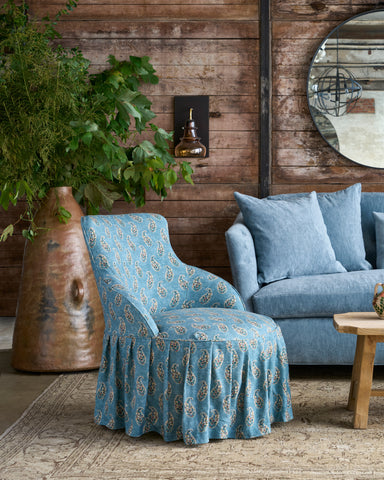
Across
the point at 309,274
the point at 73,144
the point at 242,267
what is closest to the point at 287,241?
the point at 309,274

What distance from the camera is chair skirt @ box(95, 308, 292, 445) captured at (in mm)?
2156

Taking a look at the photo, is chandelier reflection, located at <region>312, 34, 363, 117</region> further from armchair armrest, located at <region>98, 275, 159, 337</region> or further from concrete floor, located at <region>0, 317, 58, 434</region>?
concrete floor, located at <region>0, 317, 58, 434</region>

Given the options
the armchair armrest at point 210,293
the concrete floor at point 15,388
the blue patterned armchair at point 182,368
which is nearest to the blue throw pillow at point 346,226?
the armchair armrest at point 210,293

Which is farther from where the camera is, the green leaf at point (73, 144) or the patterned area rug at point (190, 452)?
the green leaf at point (73, 144)

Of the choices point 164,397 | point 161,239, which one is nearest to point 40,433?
point 164,397

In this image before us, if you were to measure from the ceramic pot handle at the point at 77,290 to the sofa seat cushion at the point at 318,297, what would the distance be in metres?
0.89

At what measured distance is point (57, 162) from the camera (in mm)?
3184

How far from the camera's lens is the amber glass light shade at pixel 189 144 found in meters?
3.88

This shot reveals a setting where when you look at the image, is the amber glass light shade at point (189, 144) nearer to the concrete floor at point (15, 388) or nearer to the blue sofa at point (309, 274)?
the blue sofa at point (309, 274)

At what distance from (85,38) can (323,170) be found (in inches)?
71.4

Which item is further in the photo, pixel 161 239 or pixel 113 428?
pixel 161 239

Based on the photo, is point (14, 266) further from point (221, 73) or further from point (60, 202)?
point (221, 73)

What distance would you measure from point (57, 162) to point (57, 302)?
2.38 feet

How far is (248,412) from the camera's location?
7.29 ft
